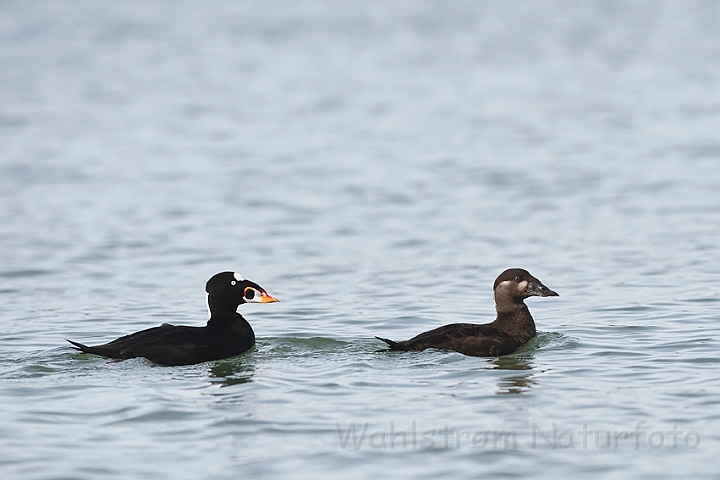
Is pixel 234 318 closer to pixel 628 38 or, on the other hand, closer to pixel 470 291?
pixel 470 291

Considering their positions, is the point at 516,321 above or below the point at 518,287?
below

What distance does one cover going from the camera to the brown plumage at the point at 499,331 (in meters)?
10.4

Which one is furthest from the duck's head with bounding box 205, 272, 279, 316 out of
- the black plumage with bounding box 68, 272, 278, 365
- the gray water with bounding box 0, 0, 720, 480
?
the gray water with bounding box 0, 0, 720, 480

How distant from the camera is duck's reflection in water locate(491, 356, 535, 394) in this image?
9242mm

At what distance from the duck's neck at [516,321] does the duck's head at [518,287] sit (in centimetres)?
7

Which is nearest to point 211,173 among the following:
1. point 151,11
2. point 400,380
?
point 400,380

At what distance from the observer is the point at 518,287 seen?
1132 centimetres

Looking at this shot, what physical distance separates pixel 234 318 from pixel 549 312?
3.84 metres

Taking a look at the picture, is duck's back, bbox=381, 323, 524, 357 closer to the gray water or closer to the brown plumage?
the brown plumage

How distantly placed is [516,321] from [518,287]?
336 millimetres

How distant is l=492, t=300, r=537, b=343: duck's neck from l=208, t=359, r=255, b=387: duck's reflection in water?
2.36m

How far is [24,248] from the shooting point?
17922mm

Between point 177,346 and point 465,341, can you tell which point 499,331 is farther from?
point 177,346

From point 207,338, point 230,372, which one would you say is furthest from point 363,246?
point 230,372
